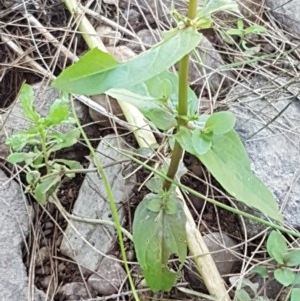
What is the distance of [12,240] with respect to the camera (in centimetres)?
117

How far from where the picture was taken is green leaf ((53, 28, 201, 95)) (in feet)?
2.52

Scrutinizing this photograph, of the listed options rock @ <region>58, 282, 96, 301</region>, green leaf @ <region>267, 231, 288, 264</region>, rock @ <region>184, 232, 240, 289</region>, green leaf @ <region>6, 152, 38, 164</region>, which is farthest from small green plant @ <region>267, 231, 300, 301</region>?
green leaf @ <region>6, 152, 38, 164</region>

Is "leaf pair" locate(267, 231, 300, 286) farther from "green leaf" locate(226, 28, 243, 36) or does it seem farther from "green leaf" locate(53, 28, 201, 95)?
"green leaf" locate(226, 28, 243, 36)

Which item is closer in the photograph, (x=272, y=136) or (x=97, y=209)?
(x=97, y=209)

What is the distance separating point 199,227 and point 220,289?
136mm

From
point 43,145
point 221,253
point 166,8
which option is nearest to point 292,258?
point 221,253

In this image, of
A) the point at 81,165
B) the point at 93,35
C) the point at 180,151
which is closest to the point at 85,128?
the point at 81,165

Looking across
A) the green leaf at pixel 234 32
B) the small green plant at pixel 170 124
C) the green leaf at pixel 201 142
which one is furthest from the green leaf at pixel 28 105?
the green leaf at pixel 234 32

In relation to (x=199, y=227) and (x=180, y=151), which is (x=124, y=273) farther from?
(x=180, y=151)

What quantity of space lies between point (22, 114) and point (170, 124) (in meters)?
0.47

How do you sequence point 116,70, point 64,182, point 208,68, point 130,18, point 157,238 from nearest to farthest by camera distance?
point 116,70 < point 157,238 < point 64,182 < point 208,68 < point 130,18

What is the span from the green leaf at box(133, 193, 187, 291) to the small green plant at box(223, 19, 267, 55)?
55cm

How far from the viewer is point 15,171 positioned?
1.23 metres

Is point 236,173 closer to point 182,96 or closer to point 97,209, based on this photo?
point 182,96
